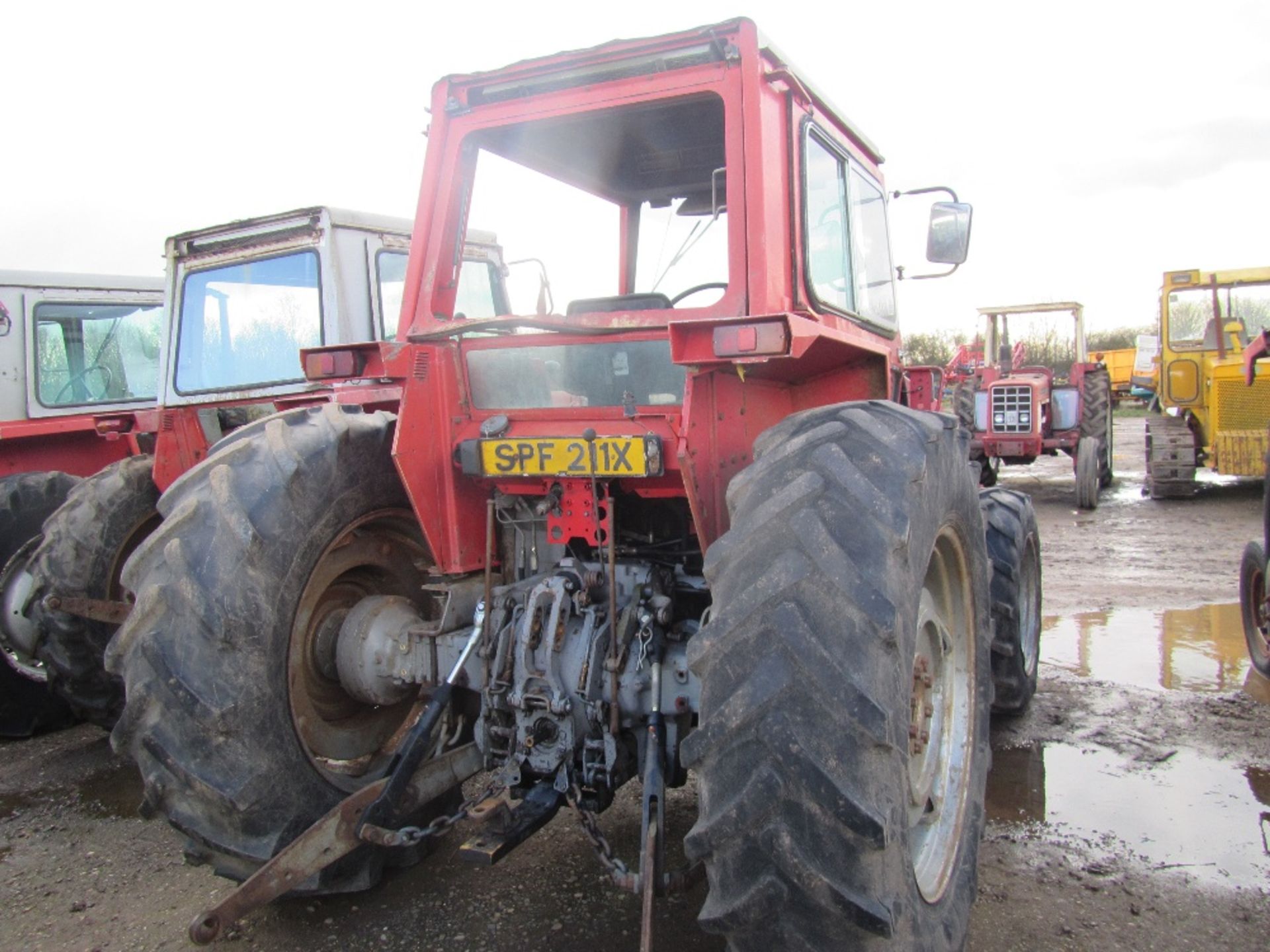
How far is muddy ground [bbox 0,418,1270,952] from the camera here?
2.80 m

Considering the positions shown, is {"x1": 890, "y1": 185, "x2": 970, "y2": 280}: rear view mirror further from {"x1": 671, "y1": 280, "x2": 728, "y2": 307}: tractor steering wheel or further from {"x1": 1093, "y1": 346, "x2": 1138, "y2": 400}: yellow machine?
{"x1": 1093, "y1": 346, "x2": 1138, "y2": 400}: yellow machine

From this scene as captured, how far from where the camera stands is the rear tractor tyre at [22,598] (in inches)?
182

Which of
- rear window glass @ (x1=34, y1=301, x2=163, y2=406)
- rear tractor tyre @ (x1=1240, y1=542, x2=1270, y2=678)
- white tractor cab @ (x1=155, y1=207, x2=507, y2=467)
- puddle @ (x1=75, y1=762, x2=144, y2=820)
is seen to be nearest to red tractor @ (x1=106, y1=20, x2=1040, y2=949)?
puddle @ (x1=75, y1=762, x2=144, y2=820)

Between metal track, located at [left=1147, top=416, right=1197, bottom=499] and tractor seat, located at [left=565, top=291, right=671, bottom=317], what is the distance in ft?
34.6

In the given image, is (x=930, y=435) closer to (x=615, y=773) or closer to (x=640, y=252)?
(x=615, y=773)

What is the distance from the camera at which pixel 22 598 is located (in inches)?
181

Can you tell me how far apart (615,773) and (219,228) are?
14.0 feet

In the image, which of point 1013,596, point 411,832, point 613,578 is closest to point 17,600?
point 411,832

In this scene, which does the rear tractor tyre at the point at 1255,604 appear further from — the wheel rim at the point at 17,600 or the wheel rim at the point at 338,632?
the wheel rim at the point at 17,600

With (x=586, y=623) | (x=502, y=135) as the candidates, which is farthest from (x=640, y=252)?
(x=586, y=623)

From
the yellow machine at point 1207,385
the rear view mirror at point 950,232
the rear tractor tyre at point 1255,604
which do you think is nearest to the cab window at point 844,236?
the rear view mirror at point 950,232

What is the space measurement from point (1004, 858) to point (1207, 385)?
33.5 ft

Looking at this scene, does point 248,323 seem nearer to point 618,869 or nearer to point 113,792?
point 113,792

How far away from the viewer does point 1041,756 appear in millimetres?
3992
